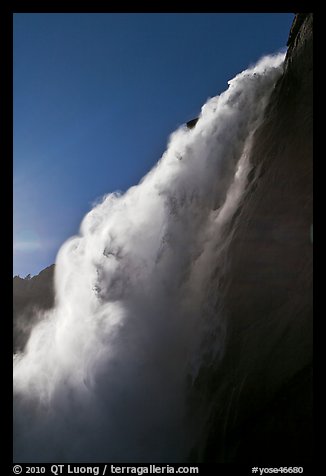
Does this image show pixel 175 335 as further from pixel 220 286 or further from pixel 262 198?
pixel 262 198

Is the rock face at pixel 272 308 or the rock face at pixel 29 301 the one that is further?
the rock face at pixel 29 301

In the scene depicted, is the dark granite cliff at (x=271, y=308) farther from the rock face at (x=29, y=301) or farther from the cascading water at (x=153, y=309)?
the rock face at (x=29, y=301)

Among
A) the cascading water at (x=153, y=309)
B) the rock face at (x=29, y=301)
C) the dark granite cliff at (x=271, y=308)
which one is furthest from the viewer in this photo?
the rock face at (x=29, y=301)

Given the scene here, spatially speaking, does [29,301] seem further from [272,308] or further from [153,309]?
[272,308]

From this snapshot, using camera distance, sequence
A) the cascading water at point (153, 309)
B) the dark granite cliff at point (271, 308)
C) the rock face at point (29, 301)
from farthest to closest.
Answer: the rock face at point (29, 301)
the cascading water at point (153, 309)
the dark granite cliff at point (271, 308)

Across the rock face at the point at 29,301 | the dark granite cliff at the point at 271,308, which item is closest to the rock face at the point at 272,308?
the dark granite cliff at the point at 271,308

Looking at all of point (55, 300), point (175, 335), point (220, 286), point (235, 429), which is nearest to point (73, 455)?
point (175, 335)

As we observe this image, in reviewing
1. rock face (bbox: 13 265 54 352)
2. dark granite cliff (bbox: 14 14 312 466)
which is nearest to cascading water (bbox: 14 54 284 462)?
dark granite cliff (bbox: 14 14 312 466)

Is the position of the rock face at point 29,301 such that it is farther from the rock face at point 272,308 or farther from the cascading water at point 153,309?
the rock face at point 272,308

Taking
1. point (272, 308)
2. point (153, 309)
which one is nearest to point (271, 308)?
point (272, 308)
